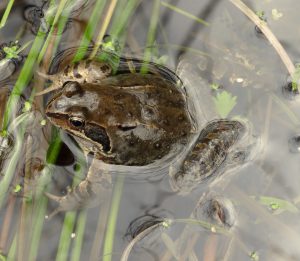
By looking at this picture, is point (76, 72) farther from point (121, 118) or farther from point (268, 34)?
point (268, 34)

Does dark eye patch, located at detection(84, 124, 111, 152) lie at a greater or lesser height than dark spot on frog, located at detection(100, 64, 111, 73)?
lesser

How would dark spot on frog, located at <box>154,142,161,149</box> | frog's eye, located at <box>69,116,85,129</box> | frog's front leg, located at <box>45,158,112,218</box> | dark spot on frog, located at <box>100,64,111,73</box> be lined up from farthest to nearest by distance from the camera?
dark spot on frog, located at <box>100,64,111,73</box> → frog's front leg, located at <box>45,158,112,218</box> → dark spot on frog, located at <box>154,142,161,149</box> → frog's eye, located at <box>69,116,85,129</box>

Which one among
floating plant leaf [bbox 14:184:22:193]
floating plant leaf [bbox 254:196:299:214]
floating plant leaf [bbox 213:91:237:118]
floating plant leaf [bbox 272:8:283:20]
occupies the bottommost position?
floating plant leaf [bbox 14:184:22:193]

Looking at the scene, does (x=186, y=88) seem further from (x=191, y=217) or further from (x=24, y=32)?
(x=24, y=32)

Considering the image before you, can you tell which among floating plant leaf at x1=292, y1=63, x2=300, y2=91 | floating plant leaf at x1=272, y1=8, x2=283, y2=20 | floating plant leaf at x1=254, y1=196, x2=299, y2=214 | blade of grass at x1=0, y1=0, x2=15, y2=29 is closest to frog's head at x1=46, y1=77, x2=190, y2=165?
blade of grass at x1=0, y1=0, x2=15, y2=29

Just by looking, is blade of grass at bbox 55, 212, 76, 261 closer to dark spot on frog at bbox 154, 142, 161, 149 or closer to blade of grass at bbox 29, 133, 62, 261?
blade of grass at bbox 29, 133, 62, 261

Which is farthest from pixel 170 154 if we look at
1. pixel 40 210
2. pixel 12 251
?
pixel 12 251
